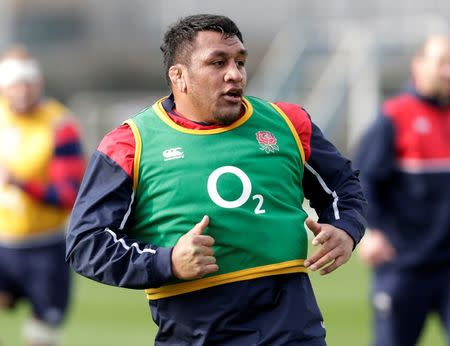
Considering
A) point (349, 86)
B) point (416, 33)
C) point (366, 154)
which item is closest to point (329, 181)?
point (366, 154)

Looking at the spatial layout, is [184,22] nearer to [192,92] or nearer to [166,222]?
[192,92]

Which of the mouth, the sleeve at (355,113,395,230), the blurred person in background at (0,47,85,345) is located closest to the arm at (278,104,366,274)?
the mouth

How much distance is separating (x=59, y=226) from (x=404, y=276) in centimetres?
298

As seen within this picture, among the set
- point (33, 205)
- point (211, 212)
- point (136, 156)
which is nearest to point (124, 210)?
point (136, 156)

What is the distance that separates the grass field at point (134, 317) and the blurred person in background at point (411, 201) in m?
2.59

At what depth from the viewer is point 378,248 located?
27.9ft

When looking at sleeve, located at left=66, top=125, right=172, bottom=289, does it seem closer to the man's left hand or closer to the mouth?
the mouth

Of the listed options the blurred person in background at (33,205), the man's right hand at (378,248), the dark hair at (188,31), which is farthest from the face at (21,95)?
the dark hair at (188,31)

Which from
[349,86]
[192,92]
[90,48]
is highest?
[192,92]

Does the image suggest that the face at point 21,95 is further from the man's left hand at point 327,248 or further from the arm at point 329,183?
the man's left hand at point 327,248

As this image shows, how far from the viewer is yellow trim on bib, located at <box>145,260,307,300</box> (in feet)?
16.5

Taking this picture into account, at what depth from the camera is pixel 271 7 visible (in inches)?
1344

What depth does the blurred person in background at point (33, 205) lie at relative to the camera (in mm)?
10039

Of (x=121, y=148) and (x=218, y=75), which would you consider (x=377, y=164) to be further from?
(x=121, y=148)
